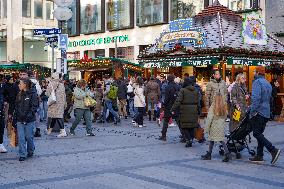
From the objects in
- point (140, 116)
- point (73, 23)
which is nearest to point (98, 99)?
point (140, 116)

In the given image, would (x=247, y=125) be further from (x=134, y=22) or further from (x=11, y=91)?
(x=134, y=22)

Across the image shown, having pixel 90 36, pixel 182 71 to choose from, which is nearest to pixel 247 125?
pixel 182 71

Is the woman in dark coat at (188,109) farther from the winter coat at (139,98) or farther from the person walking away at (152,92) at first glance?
the person walking away at (152,92)

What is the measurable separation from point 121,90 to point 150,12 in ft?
52.5

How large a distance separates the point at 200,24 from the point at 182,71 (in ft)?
10.0

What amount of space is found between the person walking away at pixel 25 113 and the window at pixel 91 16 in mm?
29967

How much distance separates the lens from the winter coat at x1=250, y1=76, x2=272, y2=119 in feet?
31.1

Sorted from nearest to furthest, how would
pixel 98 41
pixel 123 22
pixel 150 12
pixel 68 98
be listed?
pixel 68 98
pixel 150 12
pixel 123 22
pixel 98 41

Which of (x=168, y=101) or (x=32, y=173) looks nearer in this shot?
(x=32, y=173)

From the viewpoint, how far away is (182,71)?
25266 millimetres

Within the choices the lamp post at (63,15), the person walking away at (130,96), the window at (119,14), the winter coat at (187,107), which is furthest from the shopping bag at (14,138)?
the window at (119,14)

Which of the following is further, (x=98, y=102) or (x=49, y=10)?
(x=49, y=10)

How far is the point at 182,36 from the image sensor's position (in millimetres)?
22484

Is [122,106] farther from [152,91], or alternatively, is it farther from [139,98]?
[139,98]
